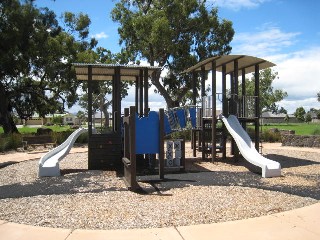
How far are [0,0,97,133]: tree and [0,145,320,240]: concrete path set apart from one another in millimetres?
20426

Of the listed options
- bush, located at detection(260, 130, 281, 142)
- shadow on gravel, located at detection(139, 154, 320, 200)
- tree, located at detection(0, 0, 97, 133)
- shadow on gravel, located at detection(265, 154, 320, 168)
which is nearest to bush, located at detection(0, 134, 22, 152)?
tree, located at detection(0, 0, 97, 133)

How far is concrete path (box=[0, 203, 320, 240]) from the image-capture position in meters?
5.52

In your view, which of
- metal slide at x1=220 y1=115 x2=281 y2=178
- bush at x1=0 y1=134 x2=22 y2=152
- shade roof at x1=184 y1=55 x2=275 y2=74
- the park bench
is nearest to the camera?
metal slide at x1=220 y1=115 x2=281 y2=178

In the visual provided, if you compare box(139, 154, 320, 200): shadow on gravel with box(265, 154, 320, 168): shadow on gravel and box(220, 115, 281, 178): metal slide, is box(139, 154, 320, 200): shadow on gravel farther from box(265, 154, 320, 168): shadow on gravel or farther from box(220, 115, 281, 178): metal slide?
box(265, 154, 320, 168): shadow on gravel

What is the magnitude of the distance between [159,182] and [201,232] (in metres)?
4.95

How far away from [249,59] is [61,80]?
20.4 m

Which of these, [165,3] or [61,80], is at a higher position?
[165,3]

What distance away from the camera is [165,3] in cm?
3055

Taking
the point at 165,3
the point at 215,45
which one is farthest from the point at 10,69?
the point at 215,45

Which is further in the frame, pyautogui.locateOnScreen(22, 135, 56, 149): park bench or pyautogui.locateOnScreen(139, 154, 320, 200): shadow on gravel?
pyautogui.locateOnScreen(22, 135, 56, 149): park bench

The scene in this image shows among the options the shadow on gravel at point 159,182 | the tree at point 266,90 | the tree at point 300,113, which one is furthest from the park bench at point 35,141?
the tree at point 300,113

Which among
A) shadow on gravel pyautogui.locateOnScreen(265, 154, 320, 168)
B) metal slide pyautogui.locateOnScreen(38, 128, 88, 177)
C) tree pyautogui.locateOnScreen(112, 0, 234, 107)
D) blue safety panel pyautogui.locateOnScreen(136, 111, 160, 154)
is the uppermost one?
tree pyautogui.locateOnScreen(112, 0, 234, 107)

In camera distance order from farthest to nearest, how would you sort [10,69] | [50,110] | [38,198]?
1. [50,110]
2. [10,69]
3. [38,198]

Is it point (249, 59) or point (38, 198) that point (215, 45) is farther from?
point (38, 198)
